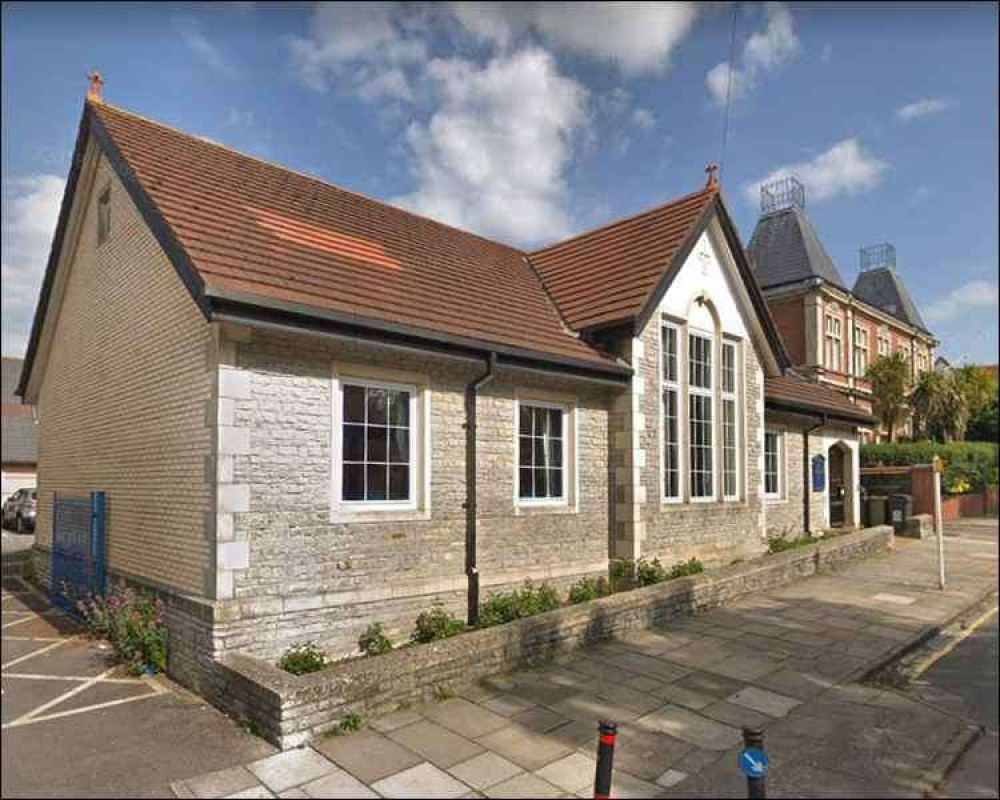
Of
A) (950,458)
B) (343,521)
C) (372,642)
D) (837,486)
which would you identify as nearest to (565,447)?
(343,521)

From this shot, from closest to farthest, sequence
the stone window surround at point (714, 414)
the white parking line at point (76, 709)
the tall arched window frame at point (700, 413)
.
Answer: the white parking line at point (76, 709)
the stone window surround at point (714, 414)
the tall arched window frame at point (700, 413)

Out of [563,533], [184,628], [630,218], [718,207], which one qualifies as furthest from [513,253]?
[184,628]

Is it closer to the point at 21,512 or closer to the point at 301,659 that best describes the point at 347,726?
the point at 301,659

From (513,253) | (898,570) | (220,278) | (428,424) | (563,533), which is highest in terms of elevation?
(513,253)

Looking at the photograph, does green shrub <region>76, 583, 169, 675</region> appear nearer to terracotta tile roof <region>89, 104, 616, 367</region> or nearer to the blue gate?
the blue gate

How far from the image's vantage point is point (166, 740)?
19.2 ft

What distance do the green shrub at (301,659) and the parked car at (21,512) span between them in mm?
21659

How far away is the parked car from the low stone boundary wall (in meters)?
22.3

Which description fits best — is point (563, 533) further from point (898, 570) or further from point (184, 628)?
point (898, 570)

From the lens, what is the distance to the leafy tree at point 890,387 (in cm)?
1855

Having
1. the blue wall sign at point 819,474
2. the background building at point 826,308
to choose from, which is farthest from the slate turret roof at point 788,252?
the blue wall sign at point 819,474

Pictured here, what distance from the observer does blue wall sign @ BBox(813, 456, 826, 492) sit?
18.3 meters

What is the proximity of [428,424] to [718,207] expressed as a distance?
8.24 m

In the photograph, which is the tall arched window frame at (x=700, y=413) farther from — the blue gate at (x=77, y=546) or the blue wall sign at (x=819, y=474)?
the blue gate at (x=77, y=546)
